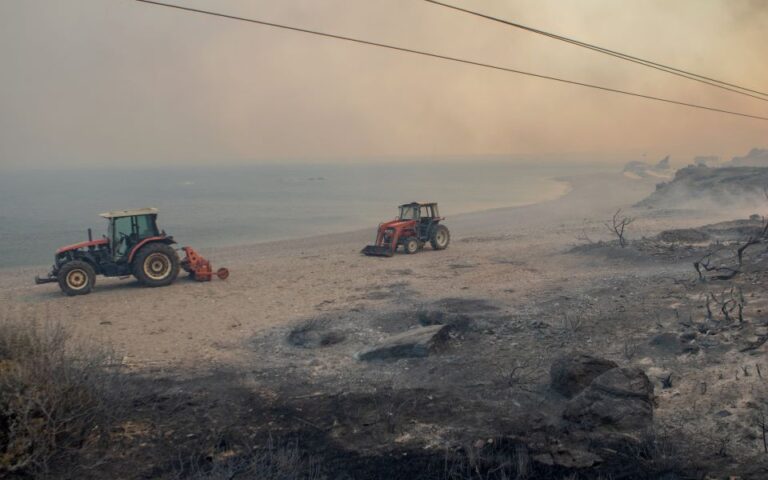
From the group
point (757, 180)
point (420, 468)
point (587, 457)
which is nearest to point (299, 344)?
point (420, 468)

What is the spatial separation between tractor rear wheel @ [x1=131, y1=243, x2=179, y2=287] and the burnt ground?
18.4 feet

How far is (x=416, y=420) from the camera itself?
25.3 ft

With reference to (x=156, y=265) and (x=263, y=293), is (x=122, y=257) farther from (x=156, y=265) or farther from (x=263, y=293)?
(x=263, y=293)

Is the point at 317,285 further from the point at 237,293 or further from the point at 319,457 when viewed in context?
the point at 319,457

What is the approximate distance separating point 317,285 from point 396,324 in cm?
498

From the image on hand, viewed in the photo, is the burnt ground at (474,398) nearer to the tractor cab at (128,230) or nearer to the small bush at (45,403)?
the small bush at (45,403)

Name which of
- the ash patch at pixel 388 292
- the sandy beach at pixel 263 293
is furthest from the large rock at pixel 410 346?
the ash patch at pixel 388 292

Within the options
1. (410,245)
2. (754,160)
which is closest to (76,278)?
(410,245)

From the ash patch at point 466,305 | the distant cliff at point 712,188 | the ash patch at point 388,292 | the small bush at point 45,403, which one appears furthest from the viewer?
the distant cliff at point 712,188

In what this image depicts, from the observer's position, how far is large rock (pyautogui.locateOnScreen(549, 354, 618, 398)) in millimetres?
8164

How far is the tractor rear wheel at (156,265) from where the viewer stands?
1625cm

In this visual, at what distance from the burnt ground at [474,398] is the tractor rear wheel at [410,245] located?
8187 millimetres

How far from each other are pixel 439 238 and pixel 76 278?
1196cm

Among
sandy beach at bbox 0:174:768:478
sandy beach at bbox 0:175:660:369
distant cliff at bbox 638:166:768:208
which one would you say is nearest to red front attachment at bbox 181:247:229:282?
sandy beach at bbox 0:175:660:369
